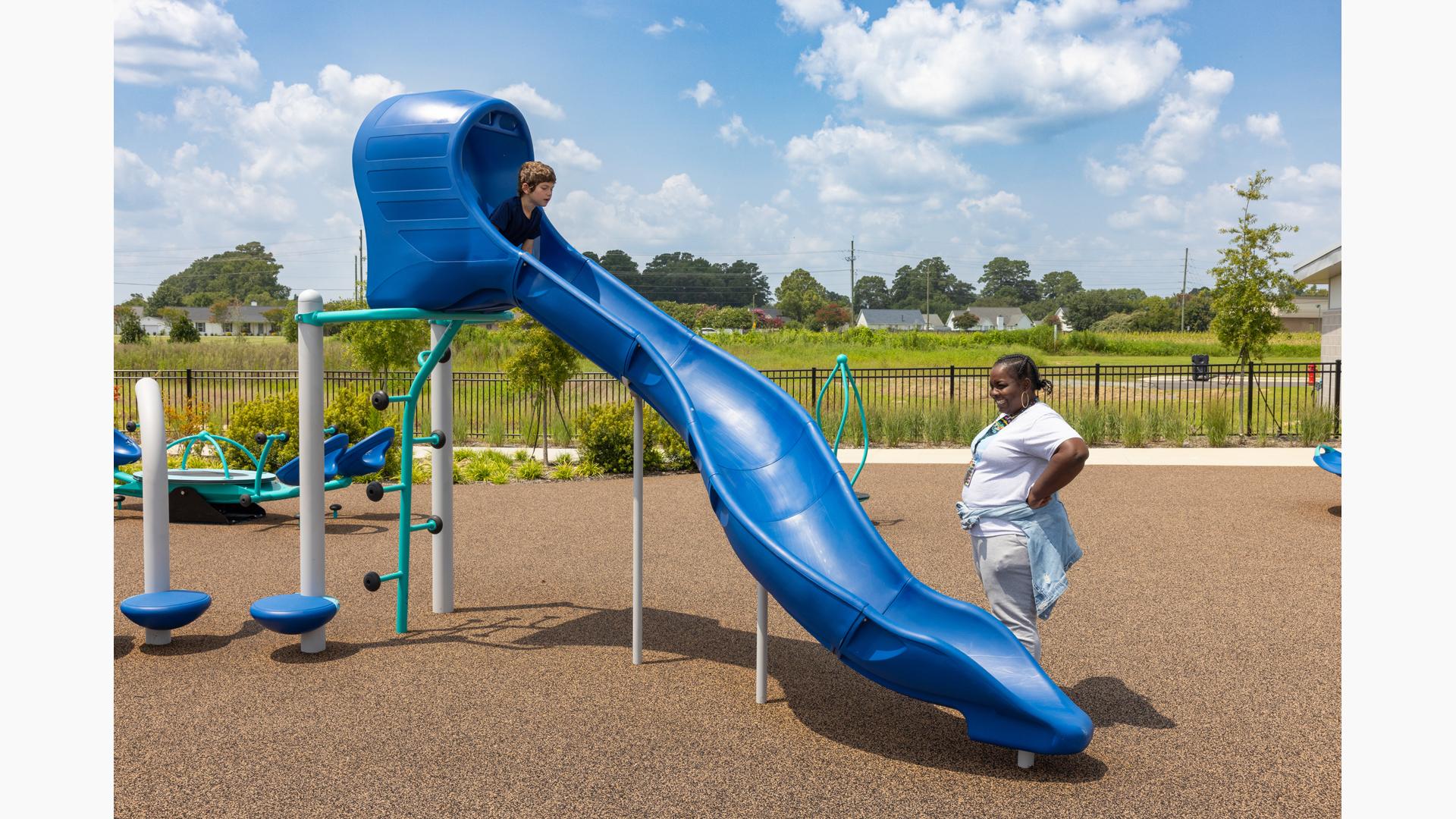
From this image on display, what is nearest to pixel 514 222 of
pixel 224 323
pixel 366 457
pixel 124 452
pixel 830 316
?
pixel 366 457

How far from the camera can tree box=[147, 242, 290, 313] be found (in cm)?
10919

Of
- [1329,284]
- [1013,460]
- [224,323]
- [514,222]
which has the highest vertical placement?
[224,323]

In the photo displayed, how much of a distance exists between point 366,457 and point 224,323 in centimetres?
9647

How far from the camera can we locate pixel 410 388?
633cm

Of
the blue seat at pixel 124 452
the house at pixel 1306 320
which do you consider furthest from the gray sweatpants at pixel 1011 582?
the house at pixel 1306 320

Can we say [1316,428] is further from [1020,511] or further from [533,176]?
[533,176]

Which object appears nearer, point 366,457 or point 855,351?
point 366,457

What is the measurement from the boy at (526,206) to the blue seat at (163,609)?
2.71 meters

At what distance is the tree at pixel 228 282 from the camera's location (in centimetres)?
10919

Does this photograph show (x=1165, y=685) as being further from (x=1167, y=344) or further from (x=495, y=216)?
(x=1167, y=344)

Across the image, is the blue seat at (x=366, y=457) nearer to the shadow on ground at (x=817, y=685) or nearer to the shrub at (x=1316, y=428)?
the shadow on ground at (x=817, y=685)

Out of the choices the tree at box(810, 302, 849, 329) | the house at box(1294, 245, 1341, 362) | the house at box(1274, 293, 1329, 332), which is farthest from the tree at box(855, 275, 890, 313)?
the house at box(1294, 245, 1341, 362)

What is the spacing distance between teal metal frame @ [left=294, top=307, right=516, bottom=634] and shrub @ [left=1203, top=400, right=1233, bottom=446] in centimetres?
1367

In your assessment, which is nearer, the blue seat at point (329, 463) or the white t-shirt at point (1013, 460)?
the white t-shirt at point (1013, 460)
